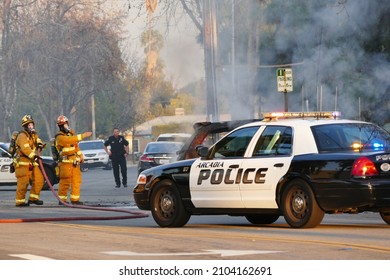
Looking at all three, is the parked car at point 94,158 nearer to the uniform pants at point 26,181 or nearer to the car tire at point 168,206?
the uniform pants at point 26,181

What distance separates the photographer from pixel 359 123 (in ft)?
52.3

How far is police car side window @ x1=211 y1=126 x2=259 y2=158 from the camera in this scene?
1614 centimetres

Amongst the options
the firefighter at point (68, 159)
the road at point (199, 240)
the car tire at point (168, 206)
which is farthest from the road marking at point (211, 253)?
the firefighter at point (68, 159)

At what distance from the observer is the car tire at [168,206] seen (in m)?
16.4

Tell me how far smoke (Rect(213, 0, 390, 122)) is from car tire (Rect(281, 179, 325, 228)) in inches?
401

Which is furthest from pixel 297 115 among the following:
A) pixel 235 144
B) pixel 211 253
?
pixel 211 253

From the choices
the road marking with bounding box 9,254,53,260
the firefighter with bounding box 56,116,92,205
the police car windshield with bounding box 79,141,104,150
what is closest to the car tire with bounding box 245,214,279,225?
the road marking with bounding box 9,254,53,260

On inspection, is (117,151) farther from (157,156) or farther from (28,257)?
(28,257)

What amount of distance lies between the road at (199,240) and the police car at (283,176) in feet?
0.92

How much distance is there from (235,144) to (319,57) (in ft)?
42.2

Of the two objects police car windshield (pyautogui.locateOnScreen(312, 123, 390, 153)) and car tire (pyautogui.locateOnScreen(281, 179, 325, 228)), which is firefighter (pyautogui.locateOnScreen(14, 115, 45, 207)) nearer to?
police car windshield (pyautogui.locateOnScreen(312, 123, 390, 153))
